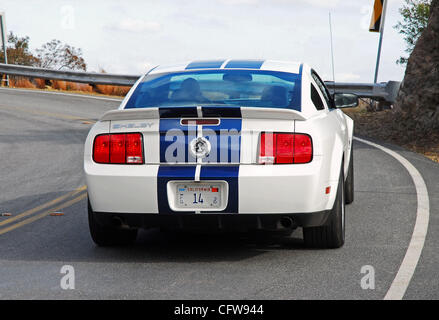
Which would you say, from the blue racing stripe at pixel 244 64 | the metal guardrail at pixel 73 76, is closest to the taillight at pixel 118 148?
the blue racing stripe at pixel 244 64

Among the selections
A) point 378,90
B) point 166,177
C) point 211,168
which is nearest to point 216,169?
point 211,168

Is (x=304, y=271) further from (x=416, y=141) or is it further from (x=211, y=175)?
(x=416, y=141)

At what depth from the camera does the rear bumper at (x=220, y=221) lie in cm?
559

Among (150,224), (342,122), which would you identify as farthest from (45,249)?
(342,122)

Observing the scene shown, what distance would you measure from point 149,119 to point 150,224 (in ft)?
2.65

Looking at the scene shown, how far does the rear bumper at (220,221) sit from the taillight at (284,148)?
0.42 meters

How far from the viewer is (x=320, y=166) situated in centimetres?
565

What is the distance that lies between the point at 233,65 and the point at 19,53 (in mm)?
34156

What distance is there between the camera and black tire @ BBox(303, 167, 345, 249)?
609 cm

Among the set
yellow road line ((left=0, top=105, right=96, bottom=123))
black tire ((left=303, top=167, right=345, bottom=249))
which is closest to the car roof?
black tire ((left=303, top=167, right=345, bottom=249))

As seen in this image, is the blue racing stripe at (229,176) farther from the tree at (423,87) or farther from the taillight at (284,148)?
the tree at (423,87)

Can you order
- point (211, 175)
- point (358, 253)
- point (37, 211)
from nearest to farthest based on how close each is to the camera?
point (211, 175), point (358, 253), point (37, 211)

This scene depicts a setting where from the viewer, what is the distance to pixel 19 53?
38.9 m

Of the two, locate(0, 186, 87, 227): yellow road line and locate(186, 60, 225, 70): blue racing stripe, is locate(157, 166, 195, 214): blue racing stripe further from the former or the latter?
locate(0, 186, 87, 227): yellow road line
